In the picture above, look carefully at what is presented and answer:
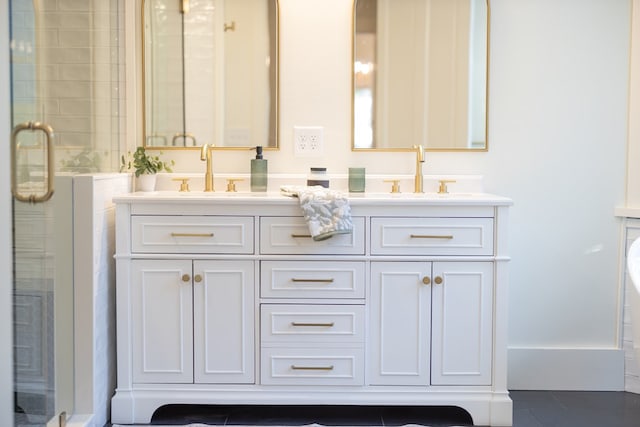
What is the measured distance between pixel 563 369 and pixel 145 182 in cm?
201

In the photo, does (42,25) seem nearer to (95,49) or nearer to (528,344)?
(95,49)

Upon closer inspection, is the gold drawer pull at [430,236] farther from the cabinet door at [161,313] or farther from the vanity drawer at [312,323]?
the cabinet door at [161,313]

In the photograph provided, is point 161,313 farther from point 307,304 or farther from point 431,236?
point 431,236

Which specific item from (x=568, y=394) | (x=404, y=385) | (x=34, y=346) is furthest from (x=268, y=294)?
(x=568, y=394)

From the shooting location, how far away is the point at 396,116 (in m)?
2.74

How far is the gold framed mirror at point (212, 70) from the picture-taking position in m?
2.72

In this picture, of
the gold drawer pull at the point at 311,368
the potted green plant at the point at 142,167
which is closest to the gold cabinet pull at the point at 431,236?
the gold drawer pull at the point at 311,368

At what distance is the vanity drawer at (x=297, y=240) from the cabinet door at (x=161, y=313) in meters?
0.32

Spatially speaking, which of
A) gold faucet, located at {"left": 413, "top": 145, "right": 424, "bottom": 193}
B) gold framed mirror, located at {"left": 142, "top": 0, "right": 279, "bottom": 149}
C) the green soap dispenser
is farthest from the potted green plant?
gold faucet, located at {"left": 413, "top": 145, "right": 424, "bottom": 193}

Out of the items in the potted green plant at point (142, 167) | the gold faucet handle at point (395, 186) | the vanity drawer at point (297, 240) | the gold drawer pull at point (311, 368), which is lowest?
the gold drawer pull at point (311, 368)

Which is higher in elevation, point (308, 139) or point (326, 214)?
point (308, 139)

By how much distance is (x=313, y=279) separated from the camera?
2.35 meters

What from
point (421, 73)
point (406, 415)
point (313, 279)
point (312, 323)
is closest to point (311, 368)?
point (312, 323)

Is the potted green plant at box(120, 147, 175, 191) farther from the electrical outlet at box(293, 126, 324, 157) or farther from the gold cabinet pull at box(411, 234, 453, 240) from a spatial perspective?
the gold cabinet pull at box(411, 234, 453, 240)
